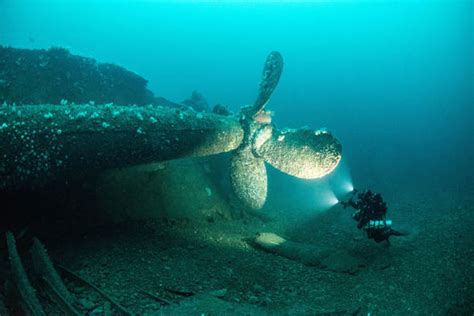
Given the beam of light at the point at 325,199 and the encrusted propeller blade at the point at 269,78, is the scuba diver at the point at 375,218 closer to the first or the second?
the encrusted propeller blade at the point at 269,78

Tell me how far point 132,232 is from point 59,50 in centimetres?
750

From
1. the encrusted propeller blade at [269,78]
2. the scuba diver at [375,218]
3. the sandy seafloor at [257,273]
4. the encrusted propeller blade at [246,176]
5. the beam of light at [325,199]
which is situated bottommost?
the sandy seafloor at [257,273]

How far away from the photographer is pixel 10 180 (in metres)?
3.30

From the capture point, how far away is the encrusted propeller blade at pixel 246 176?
24.4 feet

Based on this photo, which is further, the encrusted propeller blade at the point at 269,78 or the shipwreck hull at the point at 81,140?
the encrusted propeller blade at the point at 269,78

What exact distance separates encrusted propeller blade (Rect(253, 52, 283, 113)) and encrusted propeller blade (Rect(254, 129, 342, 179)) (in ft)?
3.08

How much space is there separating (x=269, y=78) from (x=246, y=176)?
276cm

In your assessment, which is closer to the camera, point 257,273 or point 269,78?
point 257,273

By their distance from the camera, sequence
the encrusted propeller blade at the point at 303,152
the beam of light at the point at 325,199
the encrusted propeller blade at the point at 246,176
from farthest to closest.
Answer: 1. the beam of light at the point at 325,199
2. the encrusted propeller blade at the point at 246,176
3. the encrusted propeller blade at the point at 303,152

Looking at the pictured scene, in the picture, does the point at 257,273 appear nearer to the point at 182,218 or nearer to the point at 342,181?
the point at 182,218

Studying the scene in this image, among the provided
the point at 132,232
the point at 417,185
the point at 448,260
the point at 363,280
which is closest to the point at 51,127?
the point at 132,232

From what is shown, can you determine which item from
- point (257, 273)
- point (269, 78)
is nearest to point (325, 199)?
point (269, 78)

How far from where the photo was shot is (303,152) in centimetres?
658

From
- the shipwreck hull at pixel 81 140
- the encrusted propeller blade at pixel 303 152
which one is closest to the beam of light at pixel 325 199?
the encrusted propeller blade at pixel 303 152
